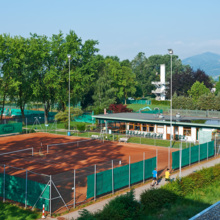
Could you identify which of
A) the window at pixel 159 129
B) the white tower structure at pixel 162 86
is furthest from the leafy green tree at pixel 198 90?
the window at pixel 159 129

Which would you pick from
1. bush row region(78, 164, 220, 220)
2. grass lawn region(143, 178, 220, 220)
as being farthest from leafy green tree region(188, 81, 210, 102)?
grass lawn region(143, 178, 220, 220)

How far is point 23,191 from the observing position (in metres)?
20.6

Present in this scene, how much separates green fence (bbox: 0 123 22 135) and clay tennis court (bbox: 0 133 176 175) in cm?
251

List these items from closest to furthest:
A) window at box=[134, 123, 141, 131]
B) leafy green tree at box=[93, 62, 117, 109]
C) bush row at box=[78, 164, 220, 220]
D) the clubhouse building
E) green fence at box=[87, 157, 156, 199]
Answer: bush row at box=[78, 164, 220, 220]
green fence at box=[87, 157, 156, 199]
the clubhouse building
window at box=[134, 123, 141, 131]
leafy green tree at box=[93, 62, 117, 109]

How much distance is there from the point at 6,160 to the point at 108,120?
23.2m

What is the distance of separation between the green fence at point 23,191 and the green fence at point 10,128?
33618 mm

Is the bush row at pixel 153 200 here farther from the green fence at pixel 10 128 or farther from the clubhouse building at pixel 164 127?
the green fence at pixel 10 128

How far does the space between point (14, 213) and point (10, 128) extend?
37.0 m

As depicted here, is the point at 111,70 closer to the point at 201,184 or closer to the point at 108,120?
the point at 108,120

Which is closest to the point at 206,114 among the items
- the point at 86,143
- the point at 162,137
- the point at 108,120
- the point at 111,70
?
the point at 162,137

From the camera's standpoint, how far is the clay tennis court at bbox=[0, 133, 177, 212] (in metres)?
24.9

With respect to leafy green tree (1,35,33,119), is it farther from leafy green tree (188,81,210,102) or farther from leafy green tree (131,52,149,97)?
leafy green tree (131,52,149,97)

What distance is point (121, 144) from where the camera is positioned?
46344 millimetres

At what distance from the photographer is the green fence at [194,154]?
3072cm
